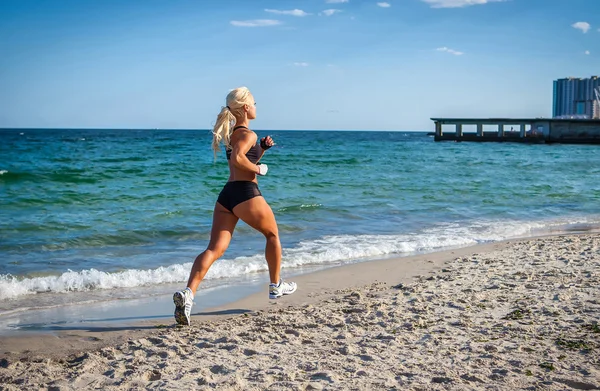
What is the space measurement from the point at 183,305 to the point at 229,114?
1603mm

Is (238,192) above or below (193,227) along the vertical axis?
above

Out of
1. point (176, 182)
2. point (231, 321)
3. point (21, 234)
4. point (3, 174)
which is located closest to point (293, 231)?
point (21, 234)

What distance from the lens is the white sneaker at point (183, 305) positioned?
4738 mm

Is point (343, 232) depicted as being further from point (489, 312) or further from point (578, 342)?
point (578, 342)

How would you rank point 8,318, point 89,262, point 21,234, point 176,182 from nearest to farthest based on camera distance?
point 8,318 → point 89,262 → point 21,234 → point 176,182

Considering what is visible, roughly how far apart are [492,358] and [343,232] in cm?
648

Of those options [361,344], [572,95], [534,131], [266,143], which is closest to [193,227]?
[266,143]

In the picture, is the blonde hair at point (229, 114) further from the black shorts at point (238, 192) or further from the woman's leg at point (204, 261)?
the woman's leg at point (204, 261)

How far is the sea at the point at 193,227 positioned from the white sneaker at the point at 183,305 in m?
0.53

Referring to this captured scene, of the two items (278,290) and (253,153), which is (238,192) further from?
(278,290)

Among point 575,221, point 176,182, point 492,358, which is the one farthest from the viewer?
point 176,182

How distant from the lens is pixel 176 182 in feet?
61.0

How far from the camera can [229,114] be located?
16.0ft

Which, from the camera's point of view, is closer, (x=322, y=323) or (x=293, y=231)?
(x=322, y=323)
